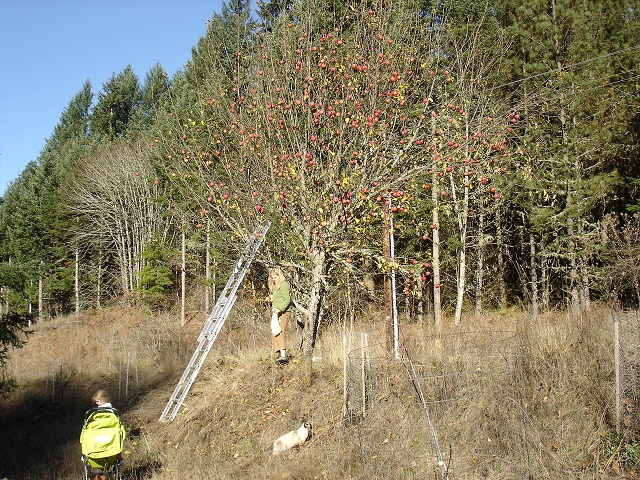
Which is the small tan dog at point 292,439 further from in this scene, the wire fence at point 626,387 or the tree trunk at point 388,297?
the wire fence at point 626,387

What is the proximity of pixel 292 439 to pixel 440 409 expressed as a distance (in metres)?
2.31

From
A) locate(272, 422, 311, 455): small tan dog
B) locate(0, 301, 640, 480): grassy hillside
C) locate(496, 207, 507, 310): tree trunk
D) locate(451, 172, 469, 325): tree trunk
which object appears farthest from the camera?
locate(496, 207, 507, 310): tree trunk

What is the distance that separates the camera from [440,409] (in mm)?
8625

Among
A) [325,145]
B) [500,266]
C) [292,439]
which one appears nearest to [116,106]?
[500,266]

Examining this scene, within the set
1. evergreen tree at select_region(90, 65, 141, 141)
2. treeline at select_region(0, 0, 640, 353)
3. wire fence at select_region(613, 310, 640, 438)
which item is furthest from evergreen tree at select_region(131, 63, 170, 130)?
wire fence at select_region(613, 310, 640, 438)

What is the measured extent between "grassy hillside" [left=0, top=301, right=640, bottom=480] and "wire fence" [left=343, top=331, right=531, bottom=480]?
2 centimetres

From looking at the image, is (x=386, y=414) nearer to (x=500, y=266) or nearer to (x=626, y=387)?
(x=626, y=387)

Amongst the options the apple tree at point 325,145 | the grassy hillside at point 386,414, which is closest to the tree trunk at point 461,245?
the grassy hillside at point 386,414

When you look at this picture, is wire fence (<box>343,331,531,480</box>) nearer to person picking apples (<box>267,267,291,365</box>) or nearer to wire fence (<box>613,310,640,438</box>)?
wire fence (<box>613,310,640,438</box>)

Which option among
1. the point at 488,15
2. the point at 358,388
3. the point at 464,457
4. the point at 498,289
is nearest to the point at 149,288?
the point at 498,289

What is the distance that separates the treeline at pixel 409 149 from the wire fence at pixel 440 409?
1.74 m

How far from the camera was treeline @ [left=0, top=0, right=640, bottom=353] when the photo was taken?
38.9ft

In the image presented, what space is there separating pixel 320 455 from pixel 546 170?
12.2 m

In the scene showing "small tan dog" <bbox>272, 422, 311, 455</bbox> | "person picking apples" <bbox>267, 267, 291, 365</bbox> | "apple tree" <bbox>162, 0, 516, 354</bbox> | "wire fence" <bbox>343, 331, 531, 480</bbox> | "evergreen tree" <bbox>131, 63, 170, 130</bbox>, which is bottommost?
"small tan dog" <bbox>272, 422, 311, 455</bbox>
